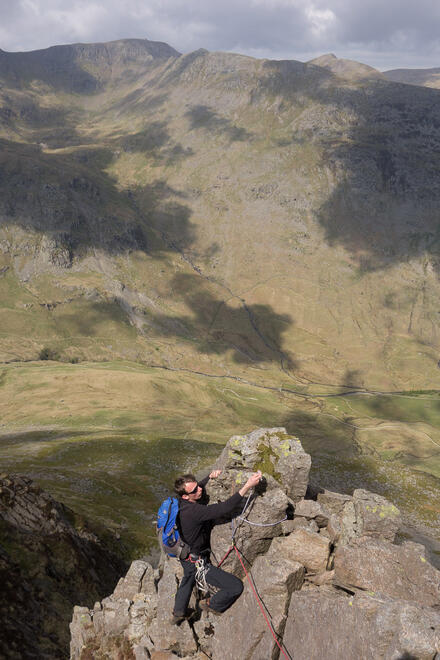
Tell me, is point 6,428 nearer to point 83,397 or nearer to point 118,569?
point 83,397

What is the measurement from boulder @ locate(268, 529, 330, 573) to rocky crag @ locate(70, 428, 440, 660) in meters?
0.04

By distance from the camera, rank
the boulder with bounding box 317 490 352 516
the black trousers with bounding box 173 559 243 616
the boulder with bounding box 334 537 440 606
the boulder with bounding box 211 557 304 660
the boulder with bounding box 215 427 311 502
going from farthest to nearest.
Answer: the boulder with bounding box 317 490 352 516
the boulder with bounding box 215 427 311 502
the black trousers with bounding box 173 559 243 616
the boulder with bounding box 334 537 440 606
the boulder with bounding box 211 557 304 660

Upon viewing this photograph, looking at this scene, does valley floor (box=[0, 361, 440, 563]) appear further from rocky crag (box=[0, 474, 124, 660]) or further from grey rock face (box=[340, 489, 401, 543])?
grey rock face (box=[340, 489, 401, 543])

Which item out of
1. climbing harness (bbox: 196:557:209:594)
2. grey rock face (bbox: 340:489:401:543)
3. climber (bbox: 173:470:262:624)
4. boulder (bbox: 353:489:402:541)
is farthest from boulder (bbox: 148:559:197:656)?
boulder (bbox: 353:489:402:541)

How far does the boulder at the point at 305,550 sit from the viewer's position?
15773 mm

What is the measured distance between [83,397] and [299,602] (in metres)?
155

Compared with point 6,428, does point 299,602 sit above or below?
above

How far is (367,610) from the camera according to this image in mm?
12055

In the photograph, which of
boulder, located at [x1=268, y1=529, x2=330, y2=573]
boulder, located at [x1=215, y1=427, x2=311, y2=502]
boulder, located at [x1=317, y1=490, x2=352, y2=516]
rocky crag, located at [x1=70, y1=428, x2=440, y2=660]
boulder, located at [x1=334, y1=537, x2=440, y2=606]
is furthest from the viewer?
boulder, located at [x1=317, y1=490, x2=352, y2=516]

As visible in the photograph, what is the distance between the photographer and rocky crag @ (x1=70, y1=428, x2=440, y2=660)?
39.0 ft

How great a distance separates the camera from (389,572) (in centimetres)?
1496

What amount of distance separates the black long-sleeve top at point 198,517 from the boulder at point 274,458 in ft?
14.6

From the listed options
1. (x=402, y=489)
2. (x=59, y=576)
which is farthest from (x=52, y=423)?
(x=59, y=576)

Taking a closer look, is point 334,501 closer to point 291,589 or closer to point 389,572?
point 389,572
